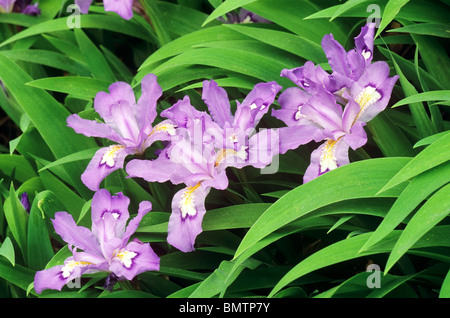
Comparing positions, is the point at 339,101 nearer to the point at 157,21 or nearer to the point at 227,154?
the point at 227,154

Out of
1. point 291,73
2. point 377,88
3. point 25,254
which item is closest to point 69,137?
point 25,254

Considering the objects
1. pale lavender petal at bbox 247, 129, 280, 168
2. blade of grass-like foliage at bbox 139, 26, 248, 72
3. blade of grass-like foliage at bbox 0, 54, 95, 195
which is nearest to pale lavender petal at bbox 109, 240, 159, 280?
pale lavender petal at bbox 247, 129, 280, 168

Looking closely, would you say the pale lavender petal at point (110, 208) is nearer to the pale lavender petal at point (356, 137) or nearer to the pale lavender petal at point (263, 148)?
the pale lavender petal at point (263, 148)

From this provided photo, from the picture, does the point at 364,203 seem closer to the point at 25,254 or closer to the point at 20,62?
the point at 25,254

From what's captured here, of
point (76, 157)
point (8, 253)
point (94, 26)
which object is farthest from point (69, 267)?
point (94, 26)

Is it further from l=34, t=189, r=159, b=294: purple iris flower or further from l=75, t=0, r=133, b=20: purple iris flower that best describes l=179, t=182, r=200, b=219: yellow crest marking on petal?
l=75, t=0, r=133, b=20: purple iris flower

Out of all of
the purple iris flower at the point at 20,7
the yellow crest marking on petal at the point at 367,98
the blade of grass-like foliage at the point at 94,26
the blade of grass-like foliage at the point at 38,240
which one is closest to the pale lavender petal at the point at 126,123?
the blade of grass-like foliage at the point at 38,240

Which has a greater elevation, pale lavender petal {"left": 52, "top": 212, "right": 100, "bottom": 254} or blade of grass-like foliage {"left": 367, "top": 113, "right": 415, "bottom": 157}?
blade of grass-like foliage {"left": 367, "top": 113, "right": 415, "bottom": 157}
